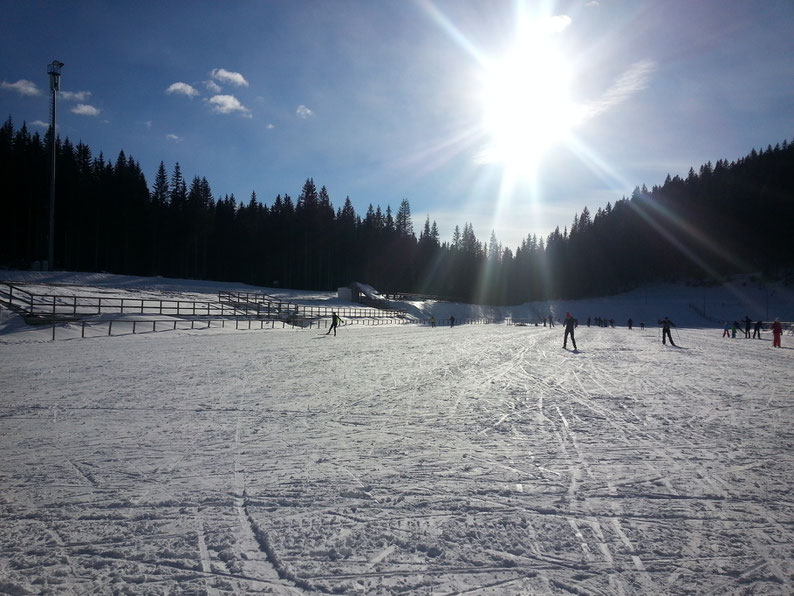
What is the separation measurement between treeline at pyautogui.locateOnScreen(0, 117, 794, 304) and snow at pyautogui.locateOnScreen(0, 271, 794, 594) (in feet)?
179

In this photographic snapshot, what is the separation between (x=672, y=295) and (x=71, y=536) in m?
103

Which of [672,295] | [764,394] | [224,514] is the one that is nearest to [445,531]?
[224,514]

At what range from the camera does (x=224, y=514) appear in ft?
13.0

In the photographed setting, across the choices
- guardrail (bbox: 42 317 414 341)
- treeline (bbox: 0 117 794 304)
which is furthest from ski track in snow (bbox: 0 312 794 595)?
treeline (bbox: 0 117 794 304)

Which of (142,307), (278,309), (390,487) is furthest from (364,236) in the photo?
(390,487)

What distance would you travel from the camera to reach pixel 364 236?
89125mm

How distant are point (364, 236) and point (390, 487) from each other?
86.0m

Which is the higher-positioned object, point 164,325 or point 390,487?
point 390,487

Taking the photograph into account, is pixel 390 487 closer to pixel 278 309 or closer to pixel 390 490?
pixel 390 490

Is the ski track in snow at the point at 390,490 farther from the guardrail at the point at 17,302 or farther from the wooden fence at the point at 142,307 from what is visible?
the wooden fence at the point at 142,307

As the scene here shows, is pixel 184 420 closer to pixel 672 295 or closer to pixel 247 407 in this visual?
pixel 247 407

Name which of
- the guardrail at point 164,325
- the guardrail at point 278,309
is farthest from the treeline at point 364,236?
the guardrail at point 164,325

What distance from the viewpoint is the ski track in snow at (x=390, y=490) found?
3164 mm

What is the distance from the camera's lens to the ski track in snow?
125 inches
